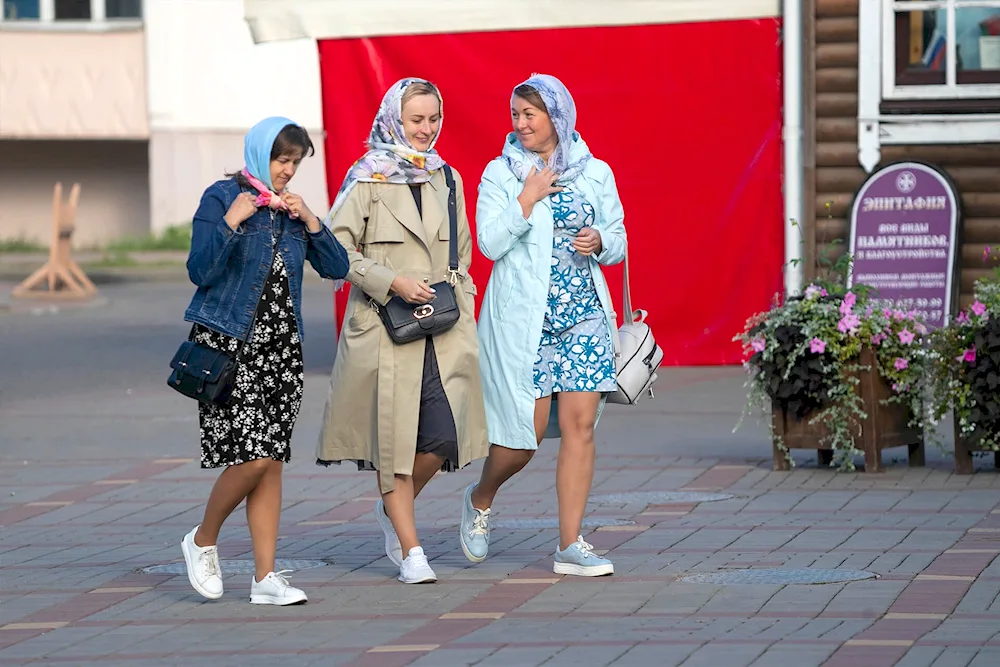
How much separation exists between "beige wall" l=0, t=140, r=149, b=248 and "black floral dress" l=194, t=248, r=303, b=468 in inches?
1096

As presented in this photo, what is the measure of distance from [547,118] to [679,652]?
7.28 ft

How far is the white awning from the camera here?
1313cm

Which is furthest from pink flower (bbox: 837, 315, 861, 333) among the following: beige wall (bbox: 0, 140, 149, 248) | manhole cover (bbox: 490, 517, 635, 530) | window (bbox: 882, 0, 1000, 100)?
beige wall (bbox: 0, 140, 149, 248)

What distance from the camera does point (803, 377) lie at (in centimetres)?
909

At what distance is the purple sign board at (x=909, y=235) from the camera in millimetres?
12922

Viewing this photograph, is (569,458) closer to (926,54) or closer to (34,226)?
(926,54)

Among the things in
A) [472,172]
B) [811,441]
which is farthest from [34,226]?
[811,441]

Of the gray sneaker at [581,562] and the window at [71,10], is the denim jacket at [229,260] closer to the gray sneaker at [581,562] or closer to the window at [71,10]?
the gray sneaker at [581,562]

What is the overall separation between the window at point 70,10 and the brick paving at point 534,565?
875 inches

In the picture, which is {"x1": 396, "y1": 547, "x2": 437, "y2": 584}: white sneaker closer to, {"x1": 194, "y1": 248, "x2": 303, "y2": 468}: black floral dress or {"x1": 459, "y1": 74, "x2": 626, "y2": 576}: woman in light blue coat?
{"x1": 459, "y1": 74, "x2": 626, "y2": 576}: woman in light blue coat

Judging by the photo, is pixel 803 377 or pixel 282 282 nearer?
pixel 282 282

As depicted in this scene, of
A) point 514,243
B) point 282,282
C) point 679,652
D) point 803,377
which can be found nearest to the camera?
point 679,652

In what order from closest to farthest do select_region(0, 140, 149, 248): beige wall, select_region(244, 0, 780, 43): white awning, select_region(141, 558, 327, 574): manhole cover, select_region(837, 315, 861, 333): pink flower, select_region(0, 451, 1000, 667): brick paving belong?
select_region(0, 451, 1000, 667): brick paving → select_region(141, 558, 327, 574): manhole cover → select_region(837, 315, 861, 333): pink flower → select_region(244, 0, 780, 43): white awning → select_region(0, 140, 149, 248): beige wall

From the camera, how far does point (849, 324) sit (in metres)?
9.06
